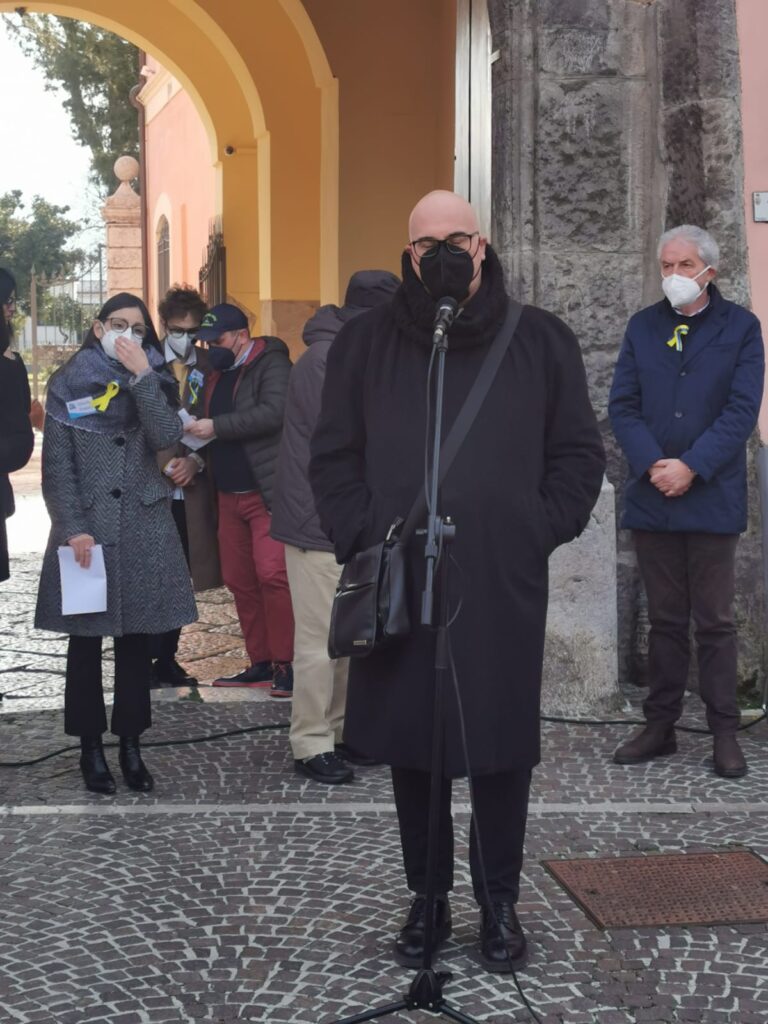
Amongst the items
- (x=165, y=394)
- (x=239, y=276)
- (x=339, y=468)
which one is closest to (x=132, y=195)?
(x=239, y=276)

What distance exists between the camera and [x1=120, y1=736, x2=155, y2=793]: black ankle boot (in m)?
5.61

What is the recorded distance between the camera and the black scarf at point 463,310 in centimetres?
380

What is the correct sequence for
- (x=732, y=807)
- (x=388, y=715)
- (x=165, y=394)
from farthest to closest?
(x=165, y=394)
(x=732, y=807)
(x=388, y=715)

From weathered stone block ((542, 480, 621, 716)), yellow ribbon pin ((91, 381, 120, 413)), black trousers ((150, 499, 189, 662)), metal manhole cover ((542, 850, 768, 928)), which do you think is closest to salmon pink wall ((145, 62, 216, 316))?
black trousers ((150, 499, 189, 662))

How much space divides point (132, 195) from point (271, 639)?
2070cm

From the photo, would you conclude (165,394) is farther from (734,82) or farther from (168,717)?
(734,82)

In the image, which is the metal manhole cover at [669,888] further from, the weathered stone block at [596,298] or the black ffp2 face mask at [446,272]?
the weathered stone block at [596,298]

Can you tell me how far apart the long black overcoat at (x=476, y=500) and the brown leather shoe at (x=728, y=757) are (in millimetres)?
2095

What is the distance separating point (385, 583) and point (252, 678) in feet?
12.5

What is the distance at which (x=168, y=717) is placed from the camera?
22.1 ft

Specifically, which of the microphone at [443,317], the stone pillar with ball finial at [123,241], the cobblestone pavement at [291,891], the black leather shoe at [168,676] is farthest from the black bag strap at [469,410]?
the stone pillar with ball finial at [123,241]

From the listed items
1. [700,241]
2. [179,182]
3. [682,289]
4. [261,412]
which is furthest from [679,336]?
[179,182]

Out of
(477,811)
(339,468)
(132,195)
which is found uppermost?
(132,195)

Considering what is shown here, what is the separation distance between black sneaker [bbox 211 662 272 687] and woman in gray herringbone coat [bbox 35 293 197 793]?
5.65 feet
